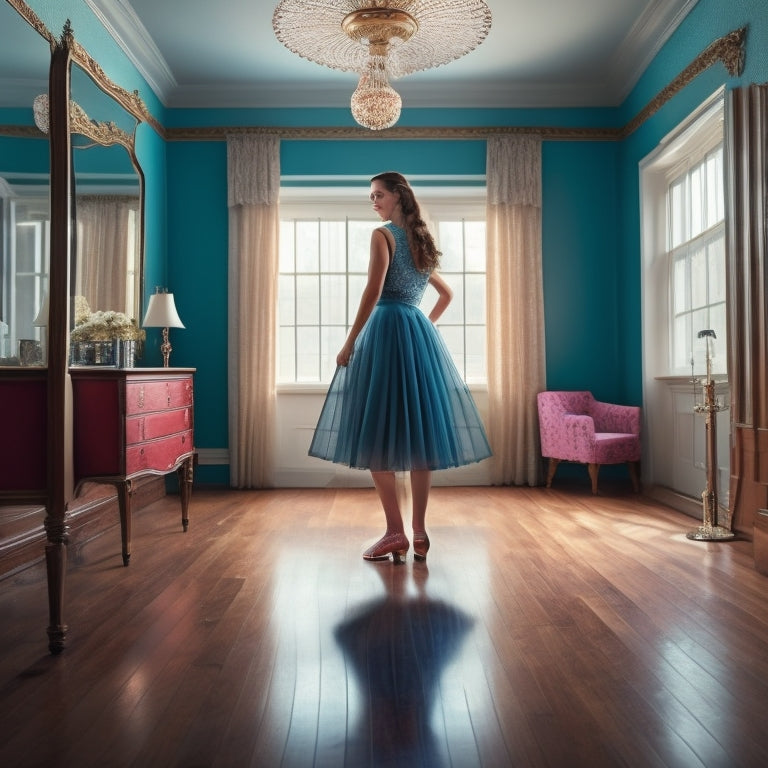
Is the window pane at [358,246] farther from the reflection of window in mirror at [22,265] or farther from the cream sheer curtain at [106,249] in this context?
the reflection of window in mirror at [22,265]

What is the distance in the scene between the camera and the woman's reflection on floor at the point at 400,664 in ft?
5.08

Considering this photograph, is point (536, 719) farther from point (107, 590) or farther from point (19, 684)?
point (107, 590)

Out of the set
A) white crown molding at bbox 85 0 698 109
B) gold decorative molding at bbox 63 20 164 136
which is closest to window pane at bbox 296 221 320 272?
white crown molding at bbox 85 0 698 109

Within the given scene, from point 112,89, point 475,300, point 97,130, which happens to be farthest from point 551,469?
point 112,89

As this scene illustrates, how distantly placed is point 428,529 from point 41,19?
3116 millimetres

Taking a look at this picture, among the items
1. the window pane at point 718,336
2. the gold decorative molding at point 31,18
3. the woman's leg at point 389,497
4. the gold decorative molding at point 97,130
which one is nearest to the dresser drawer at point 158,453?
the woman's leg at point 389,497

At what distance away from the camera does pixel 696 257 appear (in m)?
4.79

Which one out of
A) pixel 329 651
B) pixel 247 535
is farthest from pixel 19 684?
pixel 247 535

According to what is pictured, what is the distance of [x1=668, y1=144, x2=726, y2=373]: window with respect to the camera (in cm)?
443

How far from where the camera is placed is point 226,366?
578cm

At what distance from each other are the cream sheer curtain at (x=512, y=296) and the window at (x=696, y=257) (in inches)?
39.8

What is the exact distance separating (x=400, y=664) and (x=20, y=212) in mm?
2176

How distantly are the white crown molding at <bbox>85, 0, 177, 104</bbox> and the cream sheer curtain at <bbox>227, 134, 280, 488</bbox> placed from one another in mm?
776

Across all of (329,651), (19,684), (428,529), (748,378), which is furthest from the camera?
(428,529)
